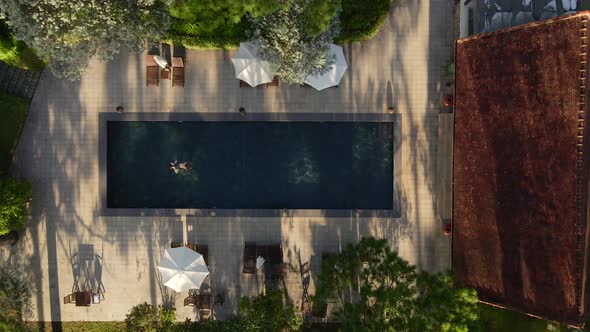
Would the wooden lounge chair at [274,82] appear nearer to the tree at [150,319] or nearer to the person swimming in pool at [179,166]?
the person swimming in pool at [179,166]

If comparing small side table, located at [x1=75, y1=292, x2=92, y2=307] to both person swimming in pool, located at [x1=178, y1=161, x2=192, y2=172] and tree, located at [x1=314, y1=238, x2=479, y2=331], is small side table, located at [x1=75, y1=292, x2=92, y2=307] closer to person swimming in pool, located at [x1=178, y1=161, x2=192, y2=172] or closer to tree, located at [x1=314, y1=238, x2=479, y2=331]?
person swimming in pool, located at [x1=178, y1=161, x2=192, y2=172]

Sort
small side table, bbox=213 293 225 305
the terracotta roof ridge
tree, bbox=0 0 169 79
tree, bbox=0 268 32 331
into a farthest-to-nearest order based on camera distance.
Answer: small side table, bbox=213 293 225 305, tree, bbox=0 268 32 331, tree, bbox=0 0 169 79, the terracotta roof ridge

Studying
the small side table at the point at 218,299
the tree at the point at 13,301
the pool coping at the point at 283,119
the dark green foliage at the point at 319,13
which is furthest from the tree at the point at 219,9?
the tree at the point at 13,301

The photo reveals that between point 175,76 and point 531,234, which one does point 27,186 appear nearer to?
point 175,76

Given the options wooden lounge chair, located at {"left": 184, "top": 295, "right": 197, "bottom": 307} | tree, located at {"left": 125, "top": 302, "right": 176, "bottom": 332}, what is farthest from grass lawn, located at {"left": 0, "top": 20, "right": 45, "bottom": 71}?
wooden lounge chair, located at {"left": 184, "top": 295, "right": 197, "bottom": 307}

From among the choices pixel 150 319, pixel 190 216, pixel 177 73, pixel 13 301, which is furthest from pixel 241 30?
pixel 13 301

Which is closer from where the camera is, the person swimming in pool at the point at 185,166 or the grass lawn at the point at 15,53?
the grass lawn at the point at 15,53
